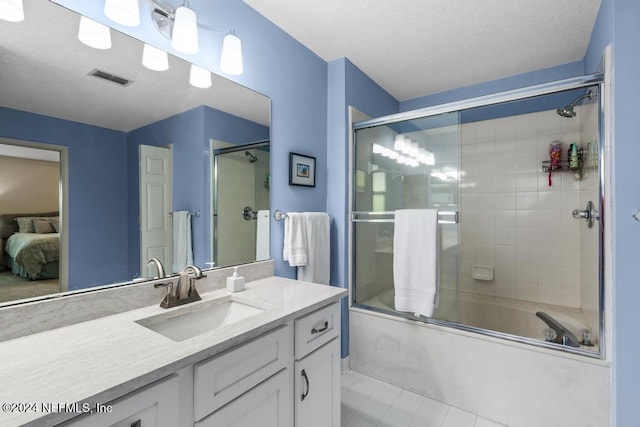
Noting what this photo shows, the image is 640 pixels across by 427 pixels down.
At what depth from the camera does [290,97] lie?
1.93 metres

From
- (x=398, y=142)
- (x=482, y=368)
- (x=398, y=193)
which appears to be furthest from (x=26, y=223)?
(x=482, y=368)

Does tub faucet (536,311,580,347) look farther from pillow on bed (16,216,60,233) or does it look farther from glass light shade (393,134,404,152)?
pillow on bed (16,216,60,233)

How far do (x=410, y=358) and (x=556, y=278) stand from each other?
1.57 metres

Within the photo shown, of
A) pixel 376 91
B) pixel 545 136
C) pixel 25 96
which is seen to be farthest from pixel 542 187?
pixel 25 96

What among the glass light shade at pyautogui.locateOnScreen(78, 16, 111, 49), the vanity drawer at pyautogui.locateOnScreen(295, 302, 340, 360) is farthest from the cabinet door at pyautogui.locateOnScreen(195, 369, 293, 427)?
the glass light shade at pyautogui.locateOnScreen(78, 16, 111, 49)

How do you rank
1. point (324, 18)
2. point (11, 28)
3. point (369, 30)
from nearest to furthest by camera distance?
point (11, 28) < point (324, 18) < point (369, 30)

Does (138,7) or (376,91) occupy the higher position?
(376,91)

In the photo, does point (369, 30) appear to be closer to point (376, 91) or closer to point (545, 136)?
point (376, 91)

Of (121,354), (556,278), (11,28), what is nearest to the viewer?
(121,354)

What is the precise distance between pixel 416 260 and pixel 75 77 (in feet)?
6.35

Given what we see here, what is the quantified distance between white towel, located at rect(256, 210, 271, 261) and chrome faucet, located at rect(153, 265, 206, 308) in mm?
497

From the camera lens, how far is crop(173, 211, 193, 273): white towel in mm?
1335

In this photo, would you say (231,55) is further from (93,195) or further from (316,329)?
(316,329)

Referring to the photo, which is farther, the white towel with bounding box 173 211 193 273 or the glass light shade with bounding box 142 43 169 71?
the white towel with bounding box 173 211 193 273
